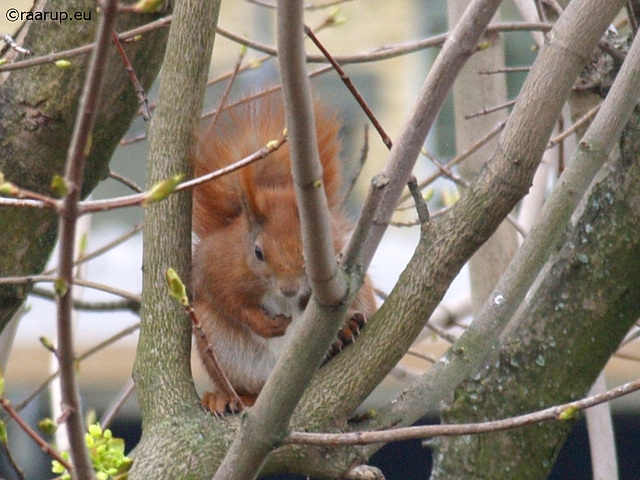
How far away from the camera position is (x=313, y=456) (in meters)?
→ 1.29

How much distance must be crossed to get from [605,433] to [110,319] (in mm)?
3848

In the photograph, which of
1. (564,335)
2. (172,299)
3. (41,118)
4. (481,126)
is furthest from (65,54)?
(481,126)

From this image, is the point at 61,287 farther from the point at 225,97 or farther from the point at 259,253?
the point at 259,253

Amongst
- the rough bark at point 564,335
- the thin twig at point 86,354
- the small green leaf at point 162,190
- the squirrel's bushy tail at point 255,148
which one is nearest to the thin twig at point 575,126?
the rough bark at point 564,335

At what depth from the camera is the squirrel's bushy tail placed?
165 centimetres

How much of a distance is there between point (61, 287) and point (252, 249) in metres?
1.31

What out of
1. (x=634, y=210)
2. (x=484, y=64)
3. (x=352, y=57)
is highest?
(x=484, y=64)

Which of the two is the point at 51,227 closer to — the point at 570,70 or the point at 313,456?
the point at 313,456

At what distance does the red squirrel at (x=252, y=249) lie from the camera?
1737 mm

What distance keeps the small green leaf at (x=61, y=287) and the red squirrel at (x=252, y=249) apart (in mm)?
1030

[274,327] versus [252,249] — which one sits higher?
[252,249]

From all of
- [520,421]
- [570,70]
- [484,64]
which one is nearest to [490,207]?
[570,70]

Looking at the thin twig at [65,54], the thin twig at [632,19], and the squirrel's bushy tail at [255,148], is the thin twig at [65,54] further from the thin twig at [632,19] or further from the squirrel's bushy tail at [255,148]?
the thin twig at [632,19]

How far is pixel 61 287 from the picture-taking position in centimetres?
63
